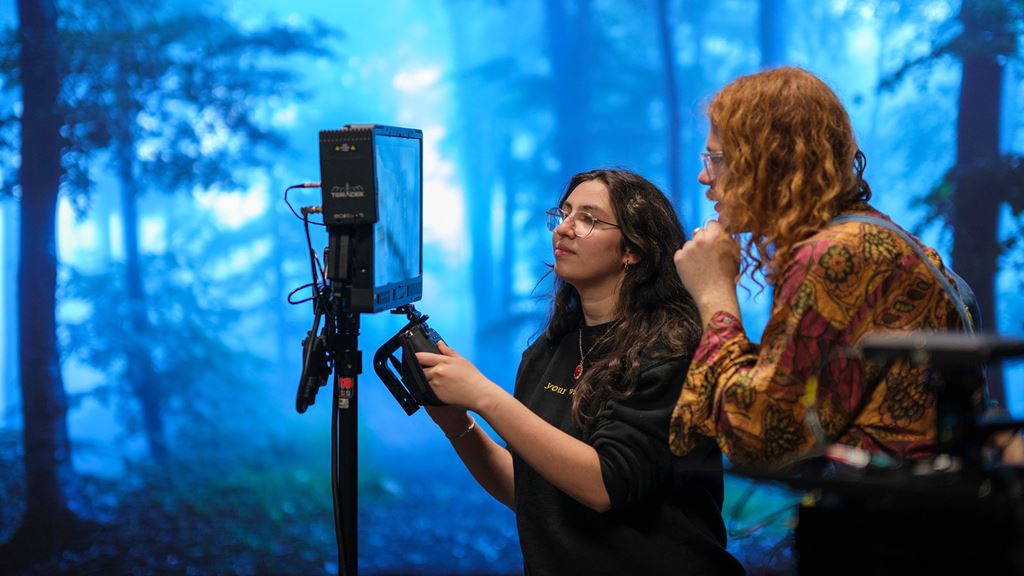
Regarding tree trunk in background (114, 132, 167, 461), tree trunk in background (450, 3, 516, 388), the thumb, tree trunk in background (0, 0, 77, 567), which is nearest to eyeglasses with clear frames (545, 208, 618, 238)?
the thumb

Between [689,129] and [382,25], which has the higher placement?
[382,25]

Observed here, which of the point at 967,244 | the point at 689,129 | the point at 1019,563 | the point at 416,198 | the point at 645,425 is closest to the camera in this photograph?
the point at 1019,563

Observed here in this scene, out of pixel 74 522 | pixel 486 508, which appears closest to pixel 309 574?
pixel 486 508

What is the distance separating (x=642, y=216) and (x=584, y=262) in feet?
0.54

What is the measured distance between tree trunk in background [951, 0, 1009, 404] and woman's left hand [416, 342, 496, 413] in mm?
3725

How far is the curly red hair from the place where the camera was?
148 cm

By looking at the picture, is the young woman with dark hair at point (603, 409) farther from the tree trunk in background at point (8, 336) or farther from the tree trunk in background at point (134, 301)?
the tree trunk in background at point (8, 336)

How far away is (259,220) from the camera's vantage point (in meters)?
5.45

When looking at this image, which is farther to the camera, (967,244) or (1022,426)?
(967,244)

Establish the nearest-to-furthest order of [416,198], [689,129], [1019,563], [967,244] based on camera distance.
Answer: [1019,563], [416,198], [967,244], [689,129]

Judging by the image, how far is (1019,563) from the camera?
42.0 inches

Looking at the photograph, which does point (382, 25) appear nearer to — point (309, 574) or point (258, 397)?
point (258, 397)

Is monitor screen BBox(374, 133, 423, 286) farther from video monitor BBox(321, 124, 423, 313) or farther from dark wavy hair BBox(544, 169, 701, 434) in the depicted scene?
dark wavy hair BBox(544, 169, 701, 434)

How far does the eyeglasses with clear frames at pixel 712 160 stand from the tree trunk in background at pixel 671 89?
383cm
